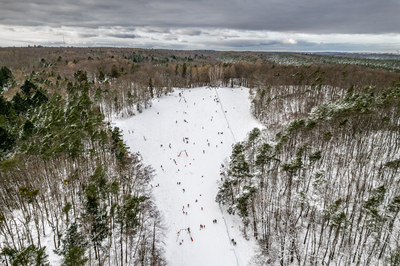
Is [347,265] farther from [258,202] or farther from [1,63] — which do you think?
[1,63]

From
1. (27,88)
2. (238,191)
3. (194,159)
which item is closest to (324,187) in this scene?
(238,191)

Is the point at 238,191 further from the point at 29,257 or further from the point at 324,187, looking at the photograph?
the point at 29,257

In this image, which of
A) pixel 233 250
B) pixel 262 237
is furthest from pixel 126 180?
pixel 262 237

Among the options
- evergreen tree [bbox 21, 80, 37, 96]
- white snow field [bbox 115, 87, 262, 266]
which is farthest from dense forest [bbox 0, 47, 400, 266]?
white snow field [bbox 115, 87, 262, 266]

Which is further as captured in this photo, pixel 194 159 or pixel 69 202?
pixel 194 159

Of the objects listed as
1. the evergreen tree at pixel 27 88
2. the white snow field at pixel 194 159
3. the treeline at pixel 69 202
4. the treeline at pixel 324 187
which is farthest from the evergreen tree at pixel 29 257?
the evergreen tree at pixel 27 88

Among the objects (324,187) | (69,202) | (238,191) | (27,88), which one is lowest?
(238,191)
